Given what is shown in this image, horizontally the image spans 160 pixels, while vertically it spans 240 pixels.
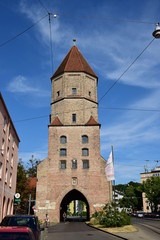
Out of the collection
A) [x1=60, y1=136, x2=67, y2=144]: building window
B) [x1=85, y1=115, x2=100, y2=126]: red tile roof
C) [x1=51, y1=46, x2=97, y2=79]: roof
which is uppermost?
[x1=51, y1=46, x2=97, y2=79]: roof

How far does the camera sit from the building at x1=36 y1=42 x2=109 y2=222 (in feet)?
120

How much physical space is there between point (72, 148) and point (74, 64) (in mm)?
14724

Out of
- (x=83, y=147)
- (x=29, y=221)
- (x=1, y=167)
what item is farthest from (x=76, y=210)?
(x=29, y=221)

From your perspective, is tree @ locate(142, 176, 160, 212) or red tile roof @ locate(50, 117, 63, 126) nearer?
red tile roof @ locate(50, 117, 63, 126)

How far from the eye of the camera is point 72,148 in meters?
39.0

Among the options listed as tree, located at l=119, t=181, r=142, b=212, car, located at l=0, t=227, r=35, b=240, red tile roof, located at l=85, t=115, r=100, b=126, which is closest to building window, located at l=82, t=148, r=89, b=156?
red tile roof, located at l=85, t=115, r=100, b=126

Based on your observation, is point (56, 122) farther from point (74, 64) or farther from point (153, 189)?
point (153, 189)

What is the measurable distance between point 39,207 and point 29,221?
26.8 metres

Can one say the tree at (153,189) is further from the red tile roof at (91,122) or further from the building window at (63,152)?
the building window at (63,152)

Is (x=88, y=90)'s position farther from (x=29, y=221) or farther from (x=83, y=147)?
(x=29, y=221)

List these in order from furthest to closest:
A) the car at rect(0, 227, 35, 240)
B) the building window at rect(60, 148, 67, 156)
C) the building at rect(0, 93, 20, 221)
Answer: the building window at rect(60, 148, 67, 156), the building at rect(0, 93, 20, 221), the car at rect(0, 227, 35, 240)

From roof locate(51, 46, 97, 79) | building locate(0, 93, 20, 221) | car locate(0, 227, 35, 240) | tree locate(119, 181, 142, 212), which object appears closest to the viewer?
car locate(0, 227, 35, 240)

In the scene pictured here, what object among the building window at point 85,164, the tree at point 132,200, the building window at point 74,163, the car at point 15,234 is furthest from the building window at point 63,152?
the tree at point 132,200

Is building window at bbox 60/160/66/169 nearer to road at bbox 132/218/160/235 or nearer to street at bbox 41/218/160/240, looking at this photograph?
road at bbox 132/218/160/235
